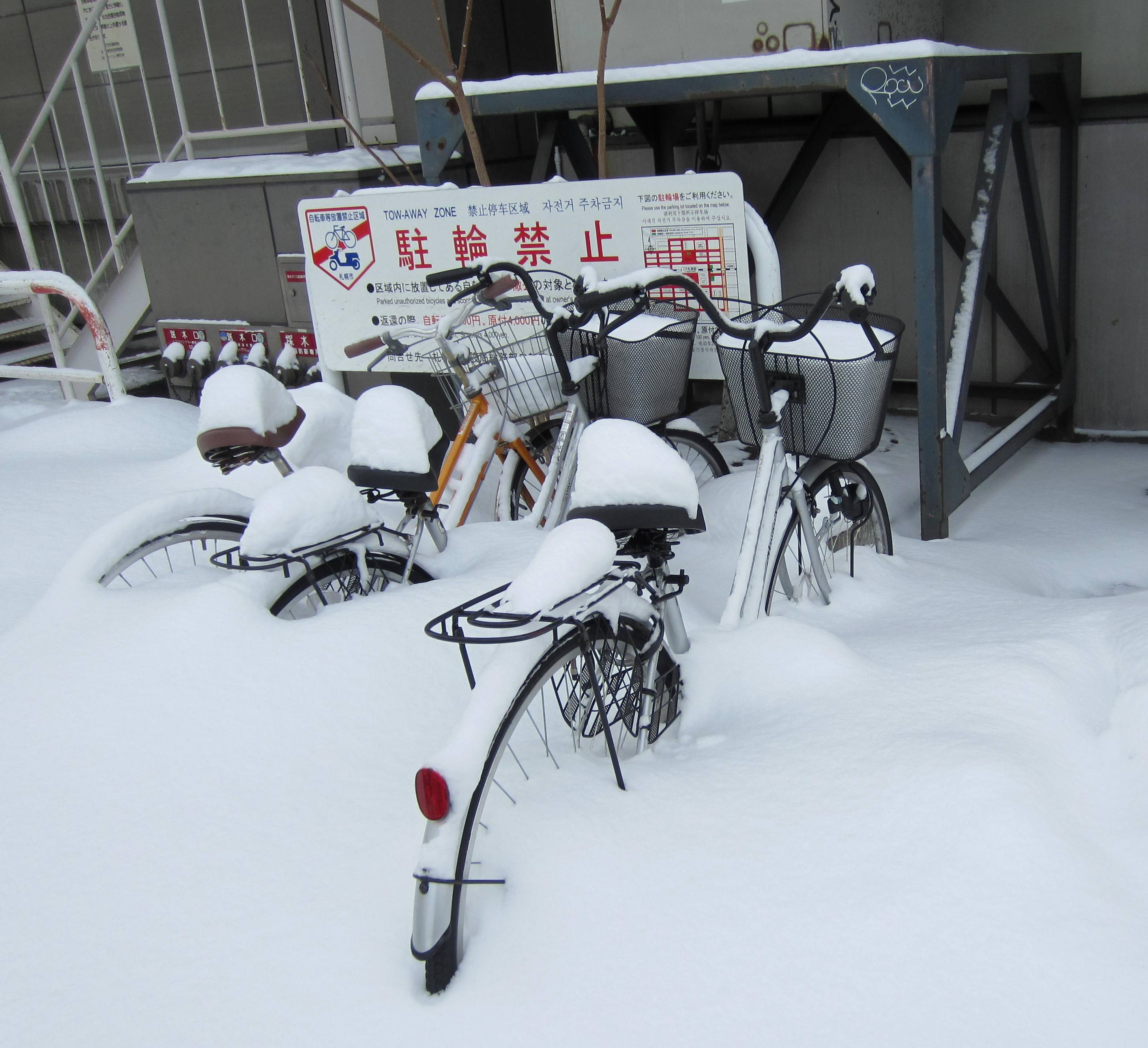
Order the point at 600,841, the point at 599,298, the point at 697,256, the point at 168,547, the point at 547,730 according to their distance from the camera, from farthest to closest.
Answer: the point at 697,256 < the point at 168,547 < the point at 599,298 < the point at 547,730 < the point at 600,841

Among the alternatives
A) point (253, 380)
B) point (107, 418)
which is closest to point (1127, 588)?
point (253, 380)

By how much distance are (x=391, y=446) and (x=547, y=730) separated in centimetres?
93

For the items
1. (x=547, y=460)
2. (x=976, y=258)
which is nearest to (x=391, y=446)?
(x=547, y=460)

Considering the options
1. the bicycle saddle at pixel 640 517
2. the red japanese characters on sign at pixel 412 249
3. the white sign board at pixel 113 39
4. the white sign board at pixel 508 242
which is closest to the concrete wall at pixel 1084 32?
the white sign board at pixel 508 242

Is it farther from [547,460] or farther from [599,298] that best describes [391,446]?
[547,460]

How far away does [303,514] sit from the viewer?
256cm

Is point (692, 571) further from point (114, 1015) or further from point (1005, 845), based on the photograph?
point (114, 1015)

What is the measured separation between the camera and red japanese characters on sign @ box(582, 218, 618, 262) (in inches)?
160

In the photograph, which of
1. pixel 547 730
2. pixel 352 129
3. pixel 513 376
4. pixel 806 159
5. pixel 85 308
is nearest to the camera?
pixel 547 730

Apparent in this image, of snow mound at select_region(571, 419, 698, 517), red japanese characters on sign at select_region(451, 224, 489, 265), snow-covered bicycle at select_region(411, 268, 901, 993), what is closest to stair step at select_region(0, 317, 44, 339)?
red japanese characters on sign at select_region(451, 224, 489, 265)

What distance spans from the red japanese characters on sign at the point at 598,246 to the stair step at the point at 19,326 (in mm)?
5493

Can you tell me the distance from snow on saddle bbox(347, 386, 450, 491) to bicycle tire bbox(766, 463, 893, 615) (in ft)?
3.23

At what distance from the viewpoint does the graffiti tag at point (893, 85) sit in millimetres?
3320

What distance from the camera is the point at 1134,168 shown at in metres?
4.70
